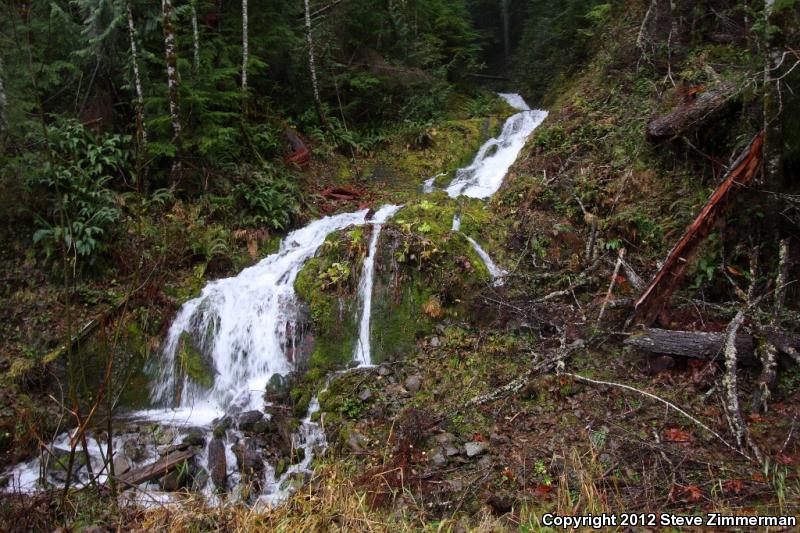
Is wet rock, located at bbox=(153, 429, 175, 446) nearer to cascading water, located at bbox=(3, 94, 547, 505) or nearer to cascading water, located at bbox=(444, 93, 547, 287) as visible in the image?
cascading water, located at bbox=(3, 94, 547, 505)

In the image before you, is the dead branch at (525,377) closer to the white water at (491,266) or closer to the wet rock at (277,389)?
the white water at (491,266)

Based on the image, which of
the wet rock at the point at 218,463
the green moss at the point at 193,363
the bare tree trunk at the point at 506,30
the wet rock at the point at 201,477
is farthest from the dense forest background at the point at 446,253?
the bare tree trunk at the point at 506,30

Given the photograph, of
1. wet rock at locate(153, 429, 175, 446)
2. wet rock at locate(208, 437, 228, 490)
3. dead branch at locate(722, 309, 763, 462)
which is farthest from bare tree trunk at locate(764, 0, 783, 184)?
wet rock at locate(153, 429, 175, 446)

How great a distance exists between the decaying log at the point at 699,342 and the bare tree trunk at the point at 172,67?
9.46m

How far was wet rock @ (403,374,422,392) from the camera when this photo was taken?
6.48 metres

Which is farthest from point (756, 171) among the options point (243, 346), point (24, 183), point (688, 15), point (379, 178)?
point (24, 183)

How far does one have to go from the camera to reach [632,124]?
9102mm

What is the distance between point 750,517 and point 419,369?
4.21 m

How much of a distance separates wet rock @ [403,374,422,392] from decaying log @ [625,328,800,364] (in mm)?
2858

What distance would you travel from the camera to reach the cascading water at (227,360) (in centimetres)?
629

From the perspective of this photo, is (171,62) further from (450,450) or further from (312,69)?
(450,450)

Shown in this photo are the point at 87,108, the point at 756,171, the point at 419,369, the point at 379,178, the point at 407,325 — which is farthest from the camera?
the point at 379,178

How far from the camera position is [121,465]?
6008 mm

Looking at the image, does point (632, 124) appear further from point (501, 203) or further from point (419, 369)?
point (419, 369)
